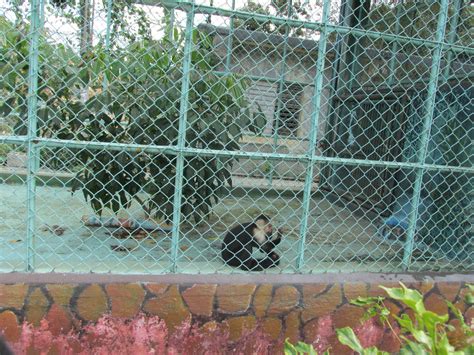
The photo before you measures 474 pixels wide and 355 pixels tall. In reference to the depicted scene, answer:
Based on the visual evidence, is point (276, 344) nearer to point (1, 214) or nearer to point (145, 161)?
point (145, 161)

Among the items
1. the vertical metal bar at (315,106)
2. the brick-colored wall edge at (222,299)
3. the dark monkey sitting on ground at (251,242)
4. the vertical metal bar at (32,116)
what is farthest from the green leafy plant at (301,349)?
the dark monkey sitting on ground at (251,242)

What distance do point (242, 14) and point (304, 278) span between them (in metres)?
1.63

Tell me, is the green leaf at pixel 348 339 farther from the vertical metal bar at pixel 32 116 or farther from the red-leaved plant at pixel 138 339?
the vertical metal bar at pixel 32 116

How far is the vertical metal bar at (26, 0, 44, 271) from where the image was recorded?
217cm

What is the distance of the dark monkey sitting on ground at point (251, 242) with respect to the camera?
3.43 m

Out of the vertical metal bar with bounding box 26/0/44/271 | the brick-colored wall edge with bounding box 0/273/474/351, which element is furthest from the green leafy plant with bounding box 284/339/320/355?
the vertical metal bar with bounding box 26/0/44/271

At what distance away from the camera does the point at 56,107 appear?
3355mm

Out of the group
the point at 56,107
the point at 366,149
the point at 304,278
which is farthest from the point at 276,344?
the point at 366,149

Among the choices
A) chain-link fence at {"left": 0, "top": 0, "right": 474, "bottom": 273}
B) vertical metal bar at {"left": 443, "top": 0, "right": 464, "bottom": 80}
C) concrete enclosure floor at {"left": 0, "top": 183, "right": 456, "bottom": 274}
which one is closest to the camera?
chain-link fence at {"left": 0, "top": 0, "right": 474, "bottom": 273}

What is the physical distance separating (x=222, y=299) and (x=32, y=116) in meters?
1.46

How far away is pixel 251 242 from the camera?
3.47 metres

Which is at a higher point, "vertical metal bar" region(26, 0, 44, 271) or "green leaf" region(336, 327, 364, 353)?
"vertical metal bar" region(26, 0, 44, 271)

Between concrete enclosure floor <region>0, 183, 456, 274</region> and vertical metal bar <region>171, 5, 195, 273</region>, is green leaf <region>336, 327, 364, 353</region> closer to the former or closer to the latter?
concrete enclosure floor <region>0, 183, 456, 274</region>

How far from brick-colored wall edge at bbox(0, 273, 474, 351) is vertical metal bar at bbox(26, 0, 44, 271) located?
0.70ft
